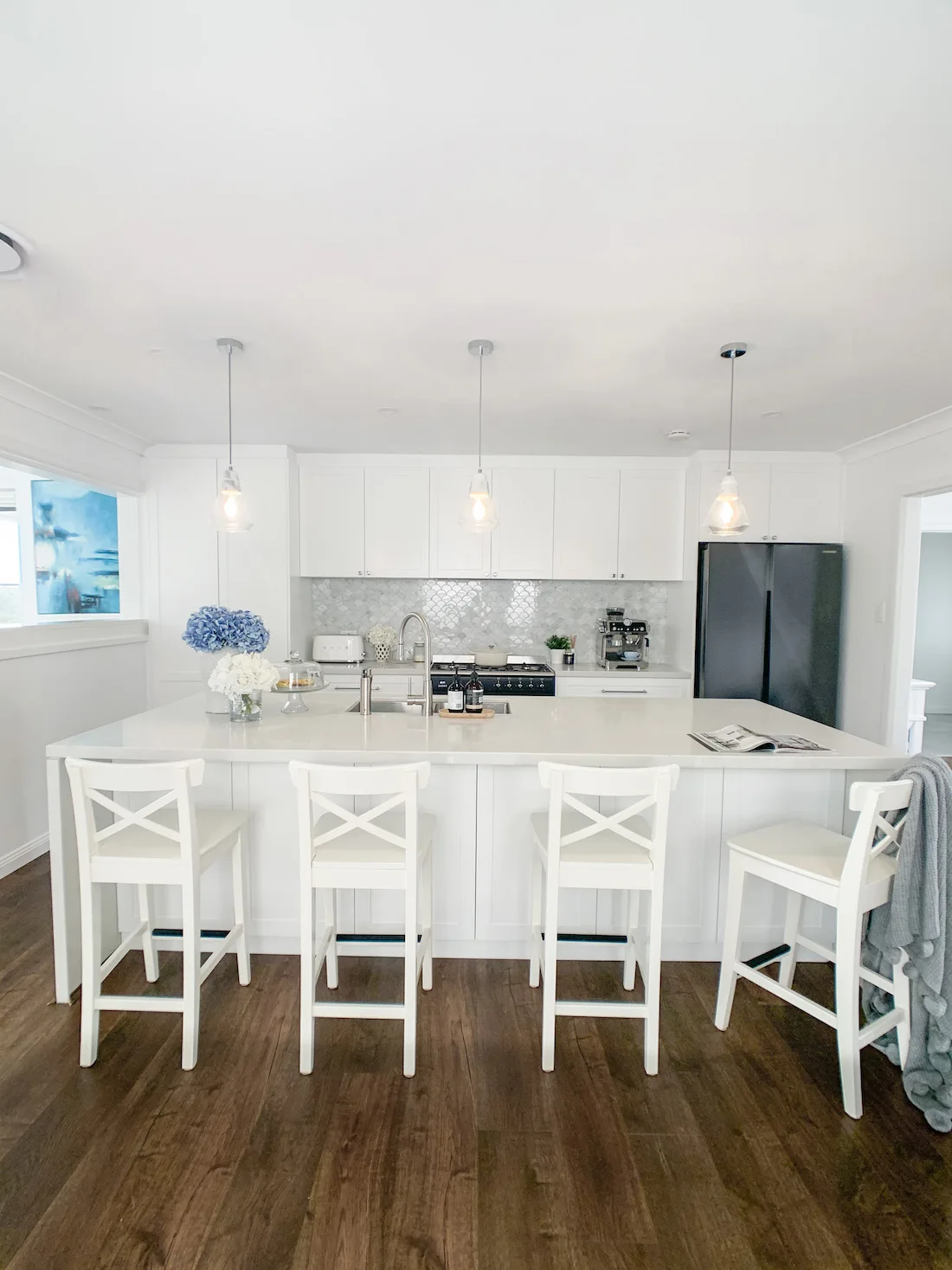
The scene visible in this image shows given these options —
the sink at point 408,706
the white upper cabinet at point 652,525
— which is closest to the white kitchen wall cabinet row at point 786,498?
the white upper cabinet at point 652,525

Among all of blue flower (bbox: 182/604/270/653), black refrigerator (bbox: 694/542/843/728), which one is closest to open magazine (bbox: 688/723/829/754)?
blue flower (bbox: 182/604/270/653)

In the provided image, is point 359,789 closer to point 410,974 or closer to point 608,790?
point 410,974

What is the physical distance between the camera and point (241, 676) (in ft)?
8.25

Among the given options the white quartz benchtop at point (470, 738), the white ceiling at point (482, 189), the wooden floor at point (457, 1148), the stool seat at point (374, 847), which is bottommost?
the wooden floor at point (457, 1148)

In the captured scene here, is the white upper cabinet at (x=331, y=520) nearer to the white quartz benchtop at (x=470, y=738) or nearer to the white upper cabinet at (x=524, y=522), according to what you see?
the white upper cabinet at (x=524, y=522)

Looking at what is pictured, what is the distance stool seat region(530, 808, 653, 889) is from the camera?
1896 millimetres

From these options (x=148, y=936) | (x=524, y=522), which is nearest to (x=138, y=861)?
(x=148, y=936)

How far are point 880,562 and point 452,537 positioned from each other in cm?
276

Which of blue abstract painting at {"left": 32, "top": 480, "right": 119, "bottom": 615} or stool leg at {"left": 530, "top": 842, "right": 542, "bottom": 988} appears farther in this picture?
blue abstract painting at {"left": 32, "top": 480, "right": 119, "bottom": 615}

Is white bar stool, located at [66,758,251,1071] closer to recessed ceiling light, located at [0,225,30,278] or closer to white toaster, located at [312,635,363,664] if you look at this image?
recessed ceiling light, located at [0,225,30,278]

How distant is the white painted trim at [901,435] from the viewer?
3.48 metres

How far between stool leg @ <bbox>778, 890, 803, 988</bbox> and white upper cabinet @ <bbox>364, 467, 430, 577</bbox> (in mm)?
3149

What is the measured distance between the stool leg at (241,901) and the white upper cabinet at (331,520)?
2.69m

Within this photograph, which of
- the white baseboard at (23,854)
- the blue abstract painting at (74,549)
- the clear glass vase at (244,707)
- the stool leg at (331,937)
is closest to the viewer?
the stool leg at (331,937)
